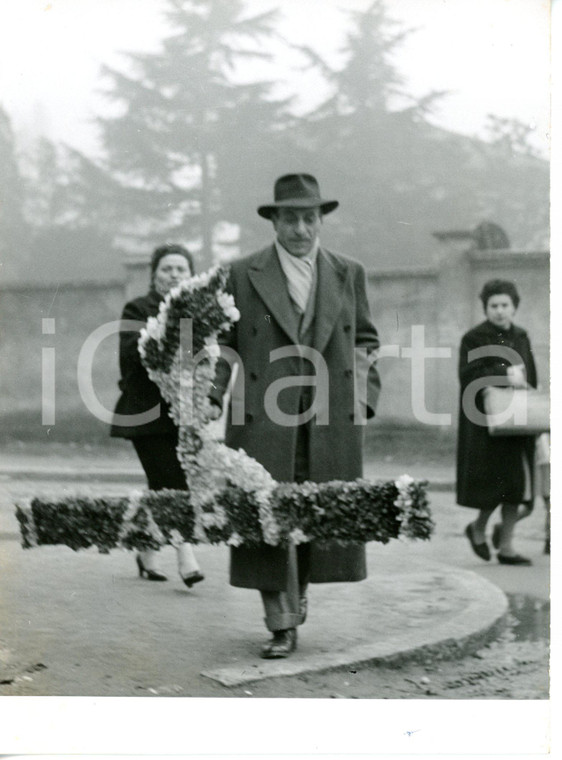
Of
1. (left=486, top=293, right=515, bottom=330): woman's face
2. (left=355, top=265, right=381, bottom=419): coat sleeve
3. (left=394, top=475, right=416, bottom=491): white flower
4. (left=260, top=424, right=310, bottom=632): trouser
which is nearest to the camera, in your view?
(left=394, top=475, right=416, bottom=491): white flower

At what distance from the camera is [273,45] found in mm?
5258

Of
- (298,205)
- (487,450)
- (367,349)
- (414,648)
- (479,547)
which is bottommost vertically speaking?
(414,648)

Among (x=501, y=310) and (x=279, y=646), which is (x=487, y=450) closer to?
(x=501, y=310)

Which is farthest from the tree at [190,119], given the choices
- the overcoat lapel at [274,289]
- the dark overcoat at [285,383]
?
the dark overcoat at [285,383]

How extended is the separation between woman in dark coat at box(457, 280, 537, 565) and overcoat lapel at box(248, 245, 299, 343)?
2.69 feet

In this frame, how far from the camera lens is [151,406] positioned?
5.36 metres

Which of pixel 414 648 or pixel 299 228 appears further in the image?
pixel 299 228

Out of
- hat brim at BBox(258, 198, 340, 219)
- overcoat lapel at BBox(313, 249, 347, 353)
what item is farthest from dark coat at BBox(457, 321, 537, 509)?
hat brim at BBox(258, 198, 340, 219)

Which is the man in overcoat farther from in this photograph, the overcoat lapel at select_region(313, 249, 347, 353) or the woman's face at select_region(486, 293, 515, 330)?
the woman's face at select_region(486, 293, 515, 330)

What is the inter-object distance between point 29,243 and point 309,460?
1.69 m

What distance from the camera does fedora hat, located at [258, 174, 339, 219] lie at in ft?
17.1

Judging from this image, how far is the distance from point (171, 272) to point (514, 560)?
82.2 inches

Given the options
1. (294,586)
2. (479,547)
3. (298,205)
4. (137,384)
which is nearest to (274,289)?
(298,205)

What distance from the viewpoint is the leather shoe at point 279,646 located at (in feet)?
16.5
